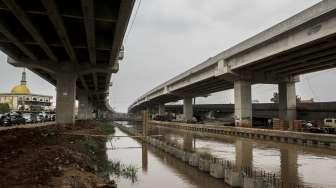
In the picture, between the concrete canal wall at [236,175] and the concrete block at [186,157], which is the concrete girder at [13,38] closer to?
the concrete canal wall at [236,175]

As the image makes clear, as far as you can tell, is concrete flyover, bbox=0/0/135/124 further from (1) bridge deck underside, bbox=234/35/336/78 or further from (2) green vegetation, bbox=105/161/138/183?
(1) bridge deck underside, bbox=234/35/336/78

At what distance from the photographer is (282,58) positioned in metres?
53.0

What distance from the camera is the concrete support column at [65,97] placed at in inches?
1955

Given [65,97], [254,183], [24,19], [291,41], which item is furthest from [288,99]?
[254,183]

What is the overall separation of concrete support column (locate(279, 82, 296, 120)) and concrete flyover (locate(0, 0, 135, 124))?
111 ft

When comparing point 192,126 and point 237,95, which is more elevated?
point 237,95

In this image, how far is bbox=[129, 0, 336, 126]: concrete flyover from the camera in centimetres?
4006

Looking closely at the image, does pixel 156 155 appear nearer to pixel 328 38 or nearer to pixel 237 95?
pixel 328 38

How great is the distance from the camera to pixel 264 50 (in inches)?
2034

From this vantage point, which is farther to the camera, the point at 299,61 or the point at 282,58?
the point at 299,61

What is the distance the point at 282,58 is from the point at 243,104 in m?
13.1

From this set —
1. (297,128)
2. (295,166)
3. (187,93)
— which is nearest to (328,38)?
(297,128)

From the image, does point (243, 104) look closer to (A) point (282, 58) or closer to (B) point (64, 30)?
(A) point (282, 58)

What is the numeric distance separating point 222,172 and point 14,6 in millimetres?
17036
